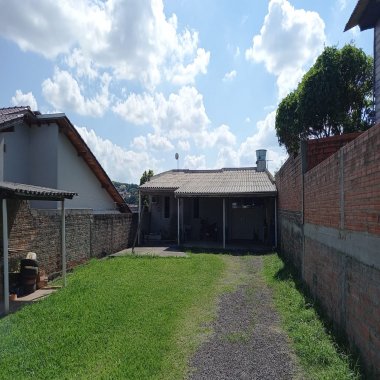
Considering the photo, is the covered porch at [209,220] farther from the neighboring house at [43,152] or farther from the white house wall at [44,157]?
the white house wall at [44,157]

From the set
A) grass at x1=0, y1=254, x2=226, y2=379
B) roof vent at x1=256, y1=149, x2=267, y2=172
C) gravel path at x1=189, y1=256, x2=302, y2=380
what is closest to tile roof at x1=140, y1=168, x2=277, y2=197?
roof vent at x1=256, y1=149, x2=267, y2=172

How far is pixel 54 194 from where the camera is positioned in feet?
26.9

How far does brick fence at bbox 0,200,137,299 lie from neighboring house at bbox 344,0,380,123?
8.04 metres

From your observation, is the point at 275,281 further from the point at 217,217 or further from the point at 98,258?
the point at 217,217

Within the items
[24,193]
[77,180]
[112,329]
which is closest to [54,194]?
[24,193]

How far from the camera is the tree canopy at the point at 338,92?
1675 cm

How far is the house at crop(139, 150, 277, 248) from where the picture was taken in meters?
18.0

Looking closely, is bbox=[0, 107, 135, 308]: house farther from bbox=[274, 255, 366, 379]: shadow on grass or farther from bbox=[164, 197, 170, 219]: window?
bbox=[274, 255, 366, 379]: shadow on grass

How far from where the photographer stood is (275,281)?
30.7 ft

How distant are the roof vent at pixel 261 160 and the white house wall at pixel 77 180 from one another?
991 centimetres

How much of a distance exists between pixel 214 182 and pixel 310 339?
48.5ft

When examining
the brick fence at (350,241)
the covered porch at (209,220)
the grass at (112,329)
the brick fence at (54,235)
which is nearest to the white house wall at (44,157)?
the brick fence at (54,235)

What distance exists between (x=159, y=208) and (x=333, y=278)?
49.5 ft

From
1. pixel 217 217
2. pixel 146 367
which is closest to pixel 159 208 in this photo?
pixel 217 217
